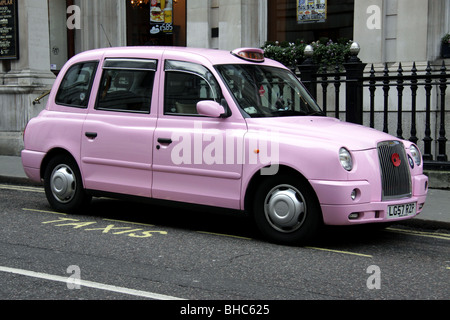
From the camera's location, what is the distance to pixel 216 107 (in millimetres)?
6828

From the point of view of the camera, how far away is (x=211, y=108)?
22.4 ft

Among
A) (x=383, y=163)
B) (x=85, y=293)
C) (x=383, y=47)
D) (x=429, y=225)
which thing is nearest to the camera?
(x=85, y=293)

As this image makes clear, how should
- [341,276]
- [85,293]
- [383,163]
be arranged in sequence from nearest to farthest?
[85,293] → [341,276] → [383,163]

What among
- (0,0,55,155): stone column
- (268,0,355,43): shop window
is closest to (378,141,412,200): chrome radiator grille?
(268,0,355,43): shop window

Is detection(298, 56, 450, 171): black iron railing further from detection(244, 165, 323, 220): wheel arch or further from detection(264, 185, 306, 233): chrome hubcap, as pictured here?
detection(264, 185, 306, 233): chrome hubcap

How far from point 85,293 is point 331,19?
1077cm

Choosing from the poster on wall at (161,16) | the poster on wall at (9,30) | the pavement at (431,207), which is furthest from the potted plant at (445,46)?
the poster on wall at (9,30)

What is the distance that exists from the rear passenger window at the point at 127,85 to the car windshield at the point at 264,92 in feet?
3.01

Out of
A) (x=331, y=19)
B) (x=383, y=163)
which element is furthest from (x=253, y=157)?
(x=331, y=19)

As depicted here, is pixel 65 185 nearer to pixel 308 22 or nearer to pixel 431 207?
pixel 431 207

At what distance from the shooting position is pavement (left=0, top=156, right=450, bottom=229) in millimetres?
7775

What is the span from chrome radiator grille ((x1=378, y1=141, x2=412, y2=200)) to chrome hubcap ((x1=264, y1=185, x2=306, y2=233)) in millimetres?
817

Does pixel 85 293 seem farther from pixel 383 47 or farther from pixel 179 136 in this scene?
pixel 383 47

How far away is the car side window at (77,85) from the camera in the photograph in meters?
8.16
